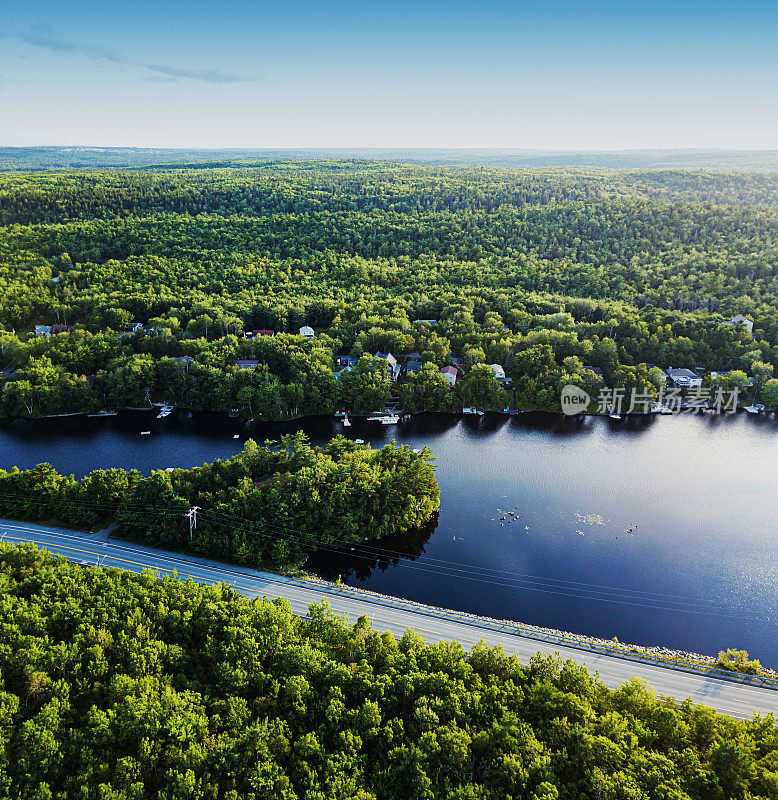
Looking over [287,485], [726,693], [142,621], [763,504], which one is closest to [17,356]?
[287,485]

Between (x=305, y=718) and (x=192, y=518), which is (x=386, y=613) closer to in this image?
(x=305, y=718)

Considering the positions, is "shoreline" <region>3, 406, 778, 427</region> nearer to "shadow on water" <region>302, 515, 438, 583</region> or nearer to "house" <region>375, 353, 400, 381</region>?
"house" <region>375, 353, 400, 381</region>

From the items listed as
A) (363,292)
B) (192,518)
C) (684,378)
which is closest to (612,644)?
(192,518)

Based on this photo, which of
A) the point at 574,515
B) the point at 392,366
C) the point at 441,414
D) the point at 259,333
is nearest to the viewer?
the point at 574,515

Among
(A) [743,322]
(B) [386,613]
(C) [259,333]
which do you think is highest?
(A) [743,322]

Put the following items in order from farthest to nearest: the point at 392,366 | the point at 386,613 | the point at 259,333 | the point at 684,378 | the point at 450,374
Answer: the point at 259,333, the point at 684,378, the point at 392,366, the point at 450,374, the point at 386,613

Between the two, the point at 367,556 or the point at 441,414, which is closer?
the point at 367,556

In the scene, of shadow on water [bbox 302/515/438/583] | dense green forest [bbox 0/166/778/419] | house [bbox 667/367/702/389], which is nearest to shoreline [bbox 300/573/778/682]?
shadow on water [bbox 302/515/438/583]
